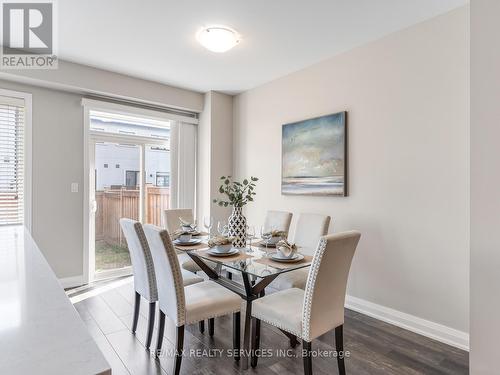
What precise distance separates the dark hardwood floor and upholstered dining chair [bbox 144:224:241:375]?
0.19m

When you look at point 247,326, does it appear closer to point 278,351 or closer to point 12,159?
point 278,351

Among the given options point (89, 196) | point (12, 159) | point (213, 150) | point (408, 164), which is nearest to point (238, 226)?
point (408, 164)

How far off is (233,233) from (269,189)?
1.44 m

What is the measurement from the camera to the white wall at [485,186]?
1599 mm

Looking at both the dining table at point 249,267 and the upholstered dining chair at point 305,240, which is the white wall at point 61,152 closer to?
the dining table at point 249,267

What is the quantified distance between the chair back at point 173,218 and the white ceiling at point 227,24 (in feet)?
5.62

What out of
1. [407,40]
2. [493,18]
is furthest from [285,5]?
[493,18]

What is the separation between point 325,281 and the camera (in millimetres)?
1786

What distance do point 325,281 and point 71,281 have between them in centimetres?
328

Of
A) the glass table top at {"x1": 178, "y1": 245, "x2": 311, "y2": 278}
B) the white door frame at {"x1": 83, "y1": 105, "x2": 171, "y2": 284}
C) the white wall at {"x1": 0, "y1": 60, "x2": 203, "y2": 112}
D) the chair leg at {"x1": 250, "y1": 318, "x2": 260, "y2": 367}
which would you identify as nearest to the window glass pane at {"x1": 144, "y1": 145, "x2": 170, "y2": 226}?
the white door frame at {"x1": 83, "y1": 105, "x2": 171, "y2": 284}

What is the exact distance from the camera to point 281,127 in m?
3.87

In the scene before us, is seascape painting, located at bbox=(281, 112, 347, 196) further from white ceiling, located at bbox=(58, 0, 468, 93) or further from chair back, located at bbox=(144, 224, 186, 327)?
chair back, located at bbox=(144, 224, 186, 327)

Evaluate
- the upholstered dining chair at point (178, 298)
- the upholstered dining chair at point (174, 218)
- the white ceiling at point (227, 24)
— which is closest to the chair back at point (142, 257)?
the upholstered dining chair at point (178, 298)

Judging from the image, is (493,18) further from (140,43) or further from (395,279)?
(140,43)
